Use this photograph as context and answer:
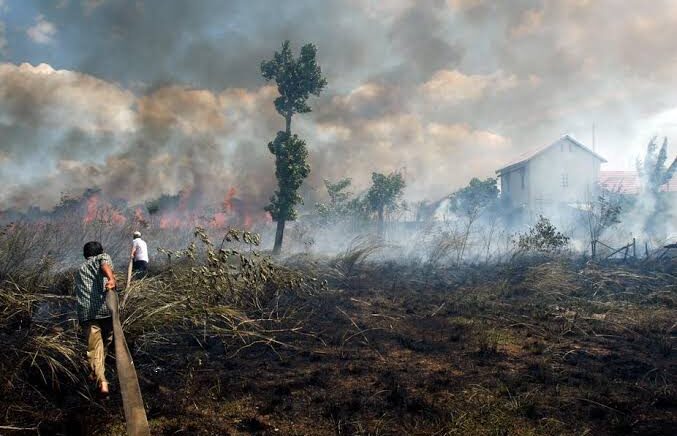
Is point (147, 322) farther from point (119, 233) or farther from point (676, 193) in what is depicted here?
point (676, 193)

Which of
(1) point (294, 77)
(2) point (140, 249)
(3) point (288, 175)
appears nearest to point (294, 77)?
(1) point (294, 77)

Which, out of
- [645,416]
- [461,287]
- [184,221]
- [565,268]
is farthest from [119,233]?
[645,416]

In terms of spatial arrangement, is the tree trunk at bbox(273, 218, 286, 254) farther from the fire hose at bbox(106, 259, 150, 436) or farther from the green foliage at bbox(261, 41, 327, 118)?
the fire hose at bbox(106, 259, 150, 436)

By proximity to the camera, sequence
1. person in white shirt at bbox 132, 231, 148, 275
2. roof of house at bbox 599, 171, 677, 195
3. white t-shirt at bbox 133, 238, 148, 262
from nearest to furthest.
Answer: white t-shirt at bbox 133, 238, 148, 262
person in white shirt at bbox 132, 231, 148, 275
roof of house at bbox 599, 171, 677, 195

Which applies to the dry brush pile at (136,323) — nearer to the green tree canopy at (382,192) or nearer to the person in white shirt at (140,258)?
the person in white shirt at (140,258)

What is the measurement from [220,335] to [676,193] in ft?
123

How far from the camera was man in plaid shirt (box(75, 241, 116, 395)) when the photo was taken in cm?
516

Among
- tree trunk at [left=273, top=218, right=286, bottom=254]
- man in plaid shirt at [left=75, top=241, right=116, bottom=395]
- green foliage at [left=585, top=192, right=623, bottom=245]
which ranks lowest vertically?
man in plaid shirt at [left=75, top=241, right=116, bottom=395]

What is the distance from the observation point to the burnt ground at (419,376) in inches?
175

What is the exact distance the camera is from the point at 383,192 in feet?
102

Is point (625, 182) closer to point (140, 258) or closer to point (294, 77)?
point (294, 77)

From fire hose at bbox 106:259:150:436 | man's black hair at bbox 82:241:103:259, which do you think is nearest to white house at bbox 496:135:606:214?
man's black hair at bbox 82:241:103:259

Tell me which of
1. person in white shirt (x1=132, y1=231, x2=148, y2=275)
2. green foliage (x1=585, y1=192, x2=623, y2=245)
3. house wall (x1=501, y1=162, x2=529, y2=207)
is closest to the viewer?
person in white shirt (x1=132, y1=231, x2=148, y2=275)

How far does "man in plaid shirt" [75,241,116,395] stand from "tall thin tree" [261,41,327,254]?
1397 centimetres
